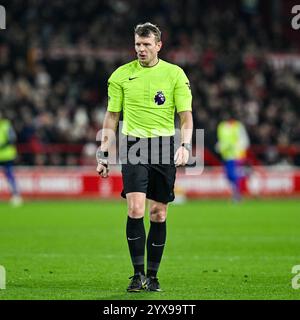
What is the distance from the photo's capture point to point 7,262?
451 inches

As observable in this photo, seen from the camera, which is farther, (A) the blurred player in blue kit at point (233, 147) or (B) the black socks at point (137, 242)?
(A) the blurred player in blue kit at point (233, 147)

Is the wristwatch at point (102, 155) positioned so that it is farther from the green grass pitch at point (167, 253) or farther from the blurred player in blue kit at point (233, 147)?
the blurred player in blue kit at point (233, 147)

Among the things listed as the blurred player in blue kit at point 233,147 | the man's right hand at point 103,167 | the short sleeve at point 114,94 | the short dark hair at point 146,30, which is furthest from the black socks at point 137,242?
the blurred player in blue kit at point 233,147

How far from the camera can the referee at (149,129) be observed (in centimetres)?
898

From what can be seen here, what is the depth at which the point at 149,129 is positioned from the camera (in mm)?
9133

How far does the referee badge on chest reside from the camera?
910 centimetres

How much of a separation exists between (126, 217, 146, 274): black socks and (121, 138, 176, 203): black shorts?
0.29 meters

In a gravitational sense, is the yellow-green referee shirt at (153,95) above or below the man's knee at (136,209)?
above

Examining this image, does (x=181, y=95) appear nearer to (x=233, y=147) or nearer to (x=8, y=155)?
(x=8, y=155)

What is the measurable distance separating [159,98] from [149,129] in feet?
1.02

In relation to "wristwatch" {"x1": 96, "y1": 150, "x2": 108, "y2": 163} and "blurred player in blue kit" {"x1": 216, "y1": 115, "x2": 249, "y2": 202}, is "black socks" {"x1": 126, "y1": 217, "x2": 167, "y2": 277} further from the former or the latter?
"blurred player in blue kit" {"x1": 216, "y1": 115, "x2": 249, "y2": 202}
